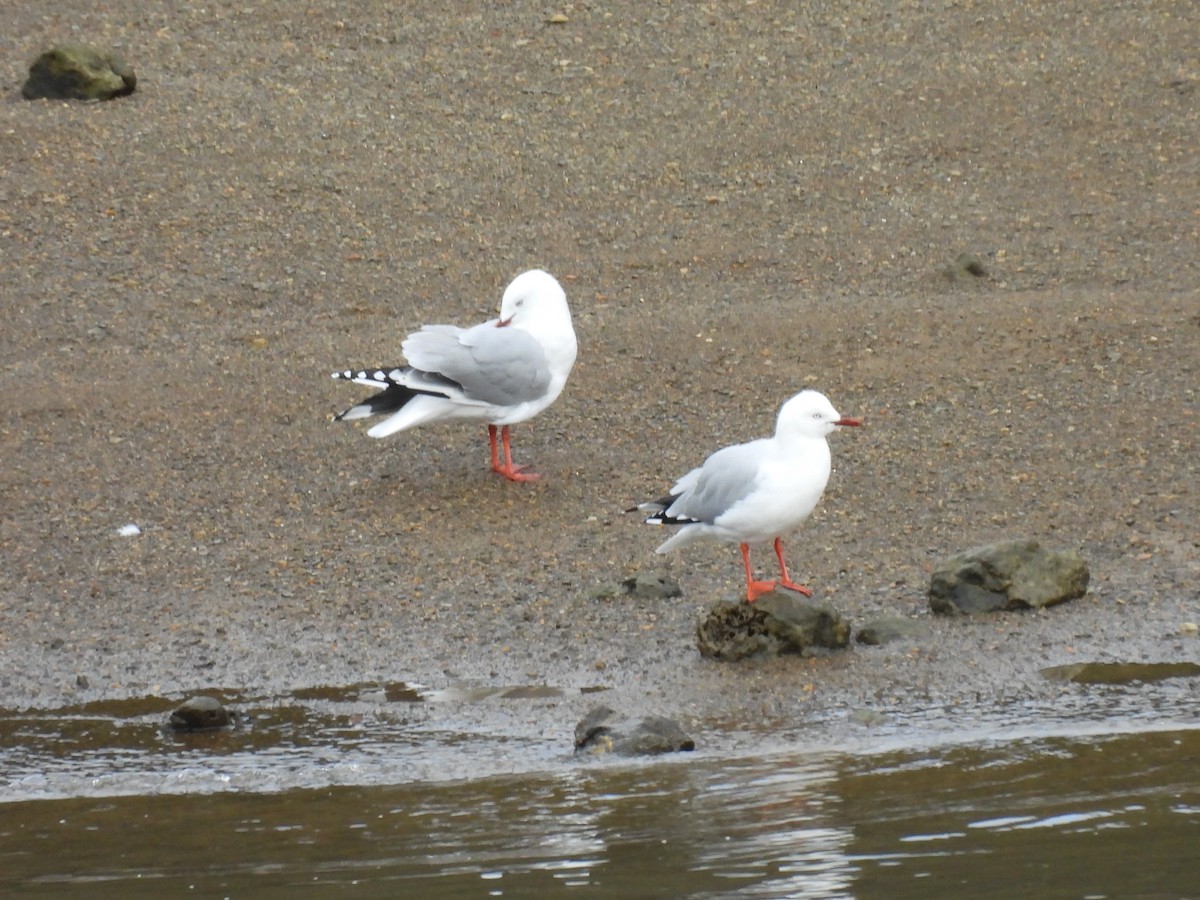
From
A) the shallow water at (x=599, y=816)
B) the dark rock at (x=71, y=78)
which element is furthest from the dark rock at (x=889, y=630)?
the dark rock at (x=71, y=78)

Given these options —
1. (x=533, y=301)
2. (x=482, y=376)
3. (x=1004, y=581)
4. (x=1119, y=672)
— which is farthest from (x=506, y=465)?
(x=1119, y=672)

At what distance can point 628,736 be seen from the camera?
601cm

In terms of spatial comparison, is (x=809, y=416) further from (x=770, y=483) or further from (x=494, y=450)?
(x=494, y=450)

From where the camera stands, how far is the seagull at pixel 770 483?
23.8 ft

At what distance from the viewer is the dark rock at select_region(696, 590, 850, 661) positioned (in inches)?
277

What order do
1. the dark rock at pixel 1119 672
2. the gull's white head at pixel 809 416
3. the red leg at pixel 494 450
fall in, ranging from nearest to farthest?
the dark rock at pixel 1119 672
the gull's white head at pixel 809 416
the red leg at pixel 494 450

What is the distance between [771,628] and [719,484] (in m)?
0.68

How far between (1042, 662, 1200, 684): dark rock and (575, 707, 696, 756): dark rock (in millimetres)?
1520

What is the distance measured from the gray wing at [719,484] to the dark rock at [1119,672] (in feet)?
4.54

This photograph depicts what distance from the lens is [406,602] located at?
26.7 feet

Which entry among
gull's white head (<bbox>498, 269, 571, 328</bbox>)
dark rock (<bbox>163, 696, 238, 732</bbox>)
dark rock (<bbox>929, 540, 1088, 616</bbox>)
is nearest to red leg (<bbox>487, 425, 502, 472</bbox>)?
gull's white head (<bbox>498, 269, 571, 328</bbox>)

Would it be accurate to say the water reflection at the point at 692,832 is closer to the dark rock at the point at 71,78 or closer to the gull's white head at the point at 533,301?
the gull's white head at the point at 533,301

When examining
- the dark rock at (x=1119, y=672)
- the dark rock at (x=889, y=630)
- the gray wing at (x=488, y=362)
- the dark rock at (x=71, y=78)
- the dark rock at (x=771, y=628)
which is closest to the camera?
the dark rock at (x=1119, y=672)

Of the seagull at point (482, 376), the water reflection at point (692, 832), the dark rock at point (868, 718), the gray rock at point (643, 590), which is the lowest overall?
the water reflection at point (692, 832)
